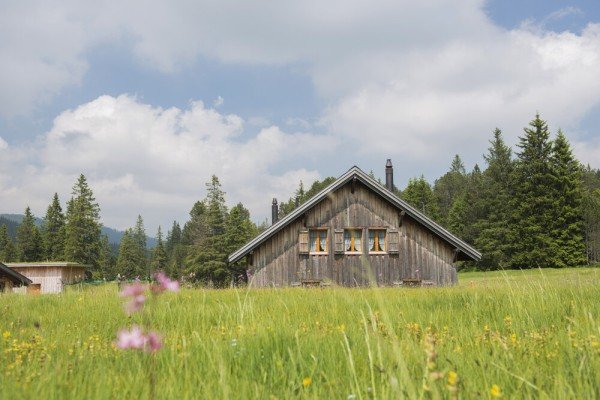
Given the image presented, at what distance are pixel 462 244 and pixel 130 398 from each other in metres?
22.1

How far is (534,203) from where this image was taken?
177 ft

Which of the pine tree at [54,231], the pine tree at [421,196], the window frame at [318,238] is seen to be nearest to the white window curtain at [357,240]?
the window frame at [318,238]

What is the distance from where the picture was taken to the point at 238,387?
2510mm

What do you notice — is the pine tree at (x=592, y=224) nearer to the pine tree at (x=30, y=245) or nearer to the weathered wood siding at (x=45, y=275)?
the weathered wood siding at (x=45, y=275)

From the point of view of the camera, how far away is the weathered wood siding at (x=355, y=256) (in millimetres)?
22844

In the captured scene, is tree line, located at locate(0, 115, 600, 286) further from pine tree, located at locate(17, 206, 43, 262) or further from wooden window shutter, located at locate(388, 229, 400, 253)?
wooden window shutter, located at locate(388, 229, 400, 253)

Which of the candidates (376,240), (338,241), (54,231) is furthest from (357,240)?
(54,231)

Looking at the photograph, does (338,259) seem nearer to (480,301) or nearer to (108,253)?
(480,301)

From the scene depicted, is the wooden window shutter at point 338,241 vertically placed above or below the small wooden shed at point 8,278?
above

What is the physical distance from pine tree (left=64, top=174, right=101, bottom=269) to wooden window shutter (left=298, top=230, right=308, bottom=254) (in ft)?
184

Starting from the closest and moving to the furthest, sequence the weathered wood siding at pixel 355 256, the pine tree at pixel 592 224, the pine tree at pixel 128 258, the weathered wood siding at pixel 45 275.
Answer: the weathered wood siding at pixel 355 256, the weathered wood siding at pixel 45 275, the pine tree at pixel 592 224, the pine tree at pixel 128 258

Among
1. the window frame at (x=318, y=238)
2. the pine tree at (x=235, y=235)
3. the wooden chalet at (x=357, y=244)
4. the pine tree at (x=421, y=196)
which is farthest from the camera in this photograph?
the pine tree at (x=421, y=196)

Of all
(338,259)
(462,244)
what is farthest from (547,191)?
(338,259)

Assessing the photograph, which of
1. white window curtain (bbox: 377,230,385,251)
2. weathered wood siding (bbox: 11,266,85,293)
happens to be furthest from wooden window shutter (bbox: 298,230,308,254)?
weathered wood siding (bbox: 11,266,85,293)
